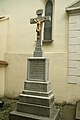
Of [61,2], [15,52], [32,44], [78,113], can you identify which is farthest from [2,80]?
[61,2]

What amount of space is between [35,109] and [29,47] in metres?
4.14

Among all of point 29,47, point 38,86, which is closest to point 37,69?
point 38,86

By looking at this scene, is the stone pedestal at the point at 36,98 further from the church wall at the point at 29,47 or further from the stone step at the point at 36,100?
the church wall at the point at 29,47

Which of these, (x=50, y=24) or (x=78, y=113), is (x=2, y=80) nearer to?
(x=50, y=24)

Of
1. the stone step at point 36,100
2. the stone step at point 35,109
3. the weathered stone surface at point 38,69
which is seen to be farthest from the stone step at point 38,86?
the stone step at point 35,109

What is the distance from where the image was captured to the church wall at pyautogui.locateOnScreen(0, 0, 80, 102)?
7945 mm

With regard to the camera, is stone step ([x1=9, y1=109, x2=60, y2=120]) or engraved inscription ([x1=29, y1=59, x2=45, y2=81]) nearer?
stone step ([x1=9, y1=109, x2=60, y2=120])

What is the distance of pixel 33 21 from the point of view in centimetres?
624

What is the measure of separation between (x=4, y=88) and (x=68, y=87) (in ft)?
11.6

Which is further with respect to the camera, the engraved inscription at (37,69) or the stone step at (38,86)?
the engraved inscription at (37,69)

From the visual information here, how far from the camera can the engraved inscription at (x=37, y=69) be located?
18.5 feet

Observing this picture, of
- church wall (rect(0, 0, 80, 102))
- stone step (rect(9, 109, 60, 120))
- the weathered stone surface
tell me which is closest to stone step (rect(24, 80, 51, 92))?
the weathered stone surface

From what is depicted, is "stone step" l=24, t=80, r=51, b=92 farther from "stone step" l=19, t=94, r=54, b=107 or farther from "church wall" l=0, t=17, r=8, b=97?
"church wall" l=0, t=17, r=8, b=97

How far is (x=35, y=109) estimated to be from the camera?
5.23 metres
